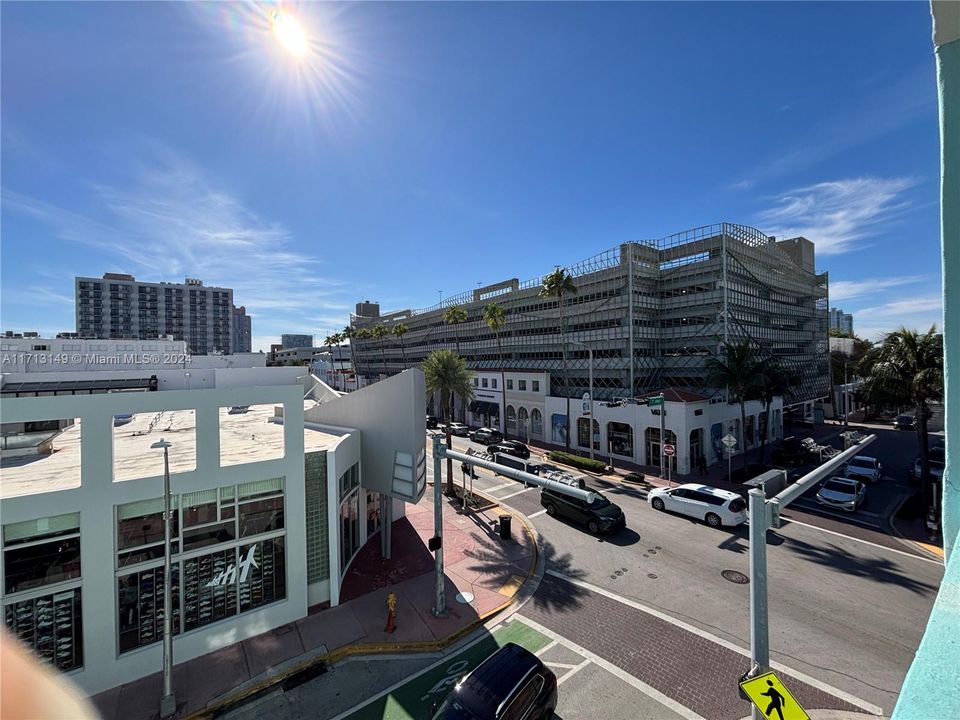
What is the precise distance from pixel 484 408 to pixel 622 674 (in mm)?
38401

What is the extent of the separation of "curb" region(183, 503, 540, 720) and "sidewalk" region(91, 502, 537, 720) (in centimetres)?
3

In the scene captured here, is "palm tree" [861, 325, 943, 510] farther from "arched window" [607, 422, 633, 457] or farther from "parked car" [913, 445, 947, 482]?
"arched window" [607, 422, 633, 457]

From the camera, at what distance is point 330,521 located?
594 inches

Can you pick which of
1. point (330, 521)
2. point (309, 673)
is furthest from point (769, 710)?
point (330, 521)

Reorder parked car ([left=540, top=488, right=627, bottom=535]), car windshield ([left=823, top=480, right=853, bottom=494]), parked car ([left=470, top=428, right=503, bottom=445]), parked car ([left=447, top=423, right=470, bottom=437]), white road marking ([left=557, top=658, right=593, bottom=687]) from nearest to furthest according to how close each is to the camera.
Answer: white road marking ([left=557, top=658, right=593, bottom=687])
parked car ([left=540, top=488, right=627, bottom=535])
car windshield ([left=823, top=480, right=853, bottom=494])
parked car ([left=470, top=428, right=503, bottom=445])
parked car ([left=447, top=423, right=470, bottom=437])

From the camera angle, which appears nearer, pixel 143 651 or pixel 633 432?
pixel 143 651

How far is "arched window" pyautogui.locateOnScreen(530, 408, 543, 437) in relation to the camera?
42.9 meters

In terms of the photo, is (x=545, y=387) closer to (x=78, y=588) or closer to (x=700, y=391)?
(x=700, y=391)

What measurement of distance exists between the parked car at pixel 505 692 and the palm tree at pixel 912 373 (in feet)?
74.6

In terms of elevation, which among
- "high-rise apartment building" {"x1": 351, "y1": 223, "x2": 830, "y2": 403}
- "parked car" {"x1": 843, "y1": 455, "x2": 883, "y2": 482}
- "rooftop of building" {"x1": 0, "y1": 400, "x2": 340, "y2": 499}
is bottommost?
"parked car" {"x1": 843, "y1": 455, "x2": 883, "y2": 482}

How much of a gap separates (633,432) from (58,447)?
32.2 metres

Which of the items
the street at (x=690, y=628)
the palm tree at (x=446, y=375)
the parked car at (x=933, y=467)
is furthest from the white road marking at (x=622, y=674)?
the parked car at (x=933, y=467)

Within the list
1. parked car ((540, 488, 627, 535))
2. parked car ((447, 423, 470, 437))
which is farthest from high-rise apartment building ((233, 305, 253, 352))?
parked car ((540, 488, 627, 535))

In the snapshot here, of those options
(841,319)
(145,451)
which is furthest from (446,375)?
(841,319)
